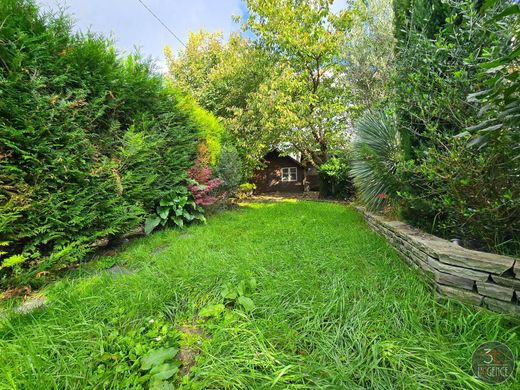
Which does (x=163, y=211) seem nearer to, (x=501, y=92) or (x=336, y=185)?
(x=501, y=92)

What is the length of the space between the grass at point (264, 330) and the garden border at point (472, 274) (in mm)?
106

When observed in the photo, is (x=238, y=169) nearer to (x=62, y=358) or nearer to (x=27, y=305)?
(x=27, y=305)

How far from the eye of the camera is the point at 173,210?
4.04m

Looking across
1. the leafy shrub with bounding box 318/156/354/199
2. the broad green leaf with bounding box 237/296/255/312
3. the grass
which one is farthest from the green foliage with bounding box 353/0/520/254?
the leafy shrub with bounding box 318/156/354/199

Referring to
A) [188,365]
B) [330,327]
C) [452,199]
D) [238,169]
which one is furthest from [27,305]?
[238,169]

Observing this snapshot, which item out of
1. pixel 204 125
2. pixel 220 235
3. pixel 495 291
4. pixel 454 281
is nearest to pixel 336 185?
pixel 204 125

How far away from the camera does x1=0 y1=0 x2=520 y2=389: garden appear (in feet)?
3.87

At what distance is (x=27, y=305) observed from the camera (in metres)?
1.79

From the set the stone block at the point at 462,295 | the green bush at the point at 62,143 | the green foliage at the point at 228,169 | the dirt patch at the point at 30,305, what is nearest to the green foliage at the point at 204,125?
the green foliage at the point at 228,169

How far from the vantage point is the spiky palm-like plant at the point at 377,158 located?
3.53m

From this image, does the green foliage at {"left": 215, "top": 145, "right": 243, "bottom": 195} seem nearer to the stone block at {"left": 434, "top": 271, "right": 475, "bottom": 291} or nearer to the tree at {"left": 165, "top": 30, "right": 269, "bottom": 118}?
the tree at {"left": 165, "top": 30, "right": 269, "bottom": 118}

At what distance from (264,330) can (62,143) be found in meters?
2.78

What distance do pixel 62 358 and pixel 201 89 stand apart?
1121cm

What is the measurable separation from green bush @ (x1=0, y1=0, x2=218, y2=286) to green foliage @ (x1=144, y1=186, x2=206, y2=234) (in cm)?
48
